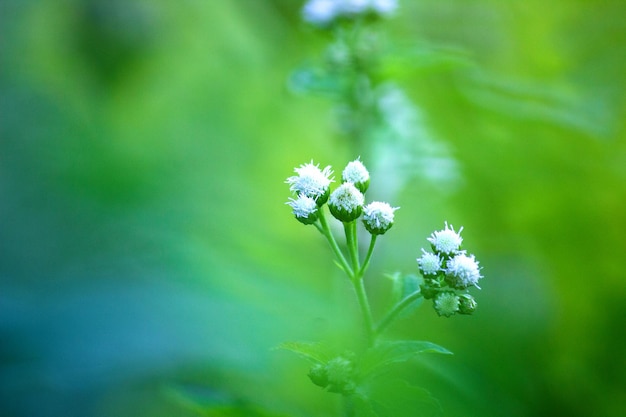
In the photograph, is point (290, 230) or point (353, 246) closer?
point (353, 246)

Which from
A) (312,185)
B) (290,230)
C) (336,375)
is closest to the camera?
(336,375)

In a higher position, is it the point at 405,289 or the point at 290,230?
the point at 290,230

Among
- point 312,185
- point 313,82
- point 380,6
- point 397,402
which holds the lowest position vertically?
point 397,402

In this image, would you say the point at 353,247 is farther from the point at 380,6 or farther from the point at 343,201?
the point at 380,6

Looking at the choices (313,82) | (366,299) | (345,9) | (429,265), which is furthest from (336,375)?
(345,9)

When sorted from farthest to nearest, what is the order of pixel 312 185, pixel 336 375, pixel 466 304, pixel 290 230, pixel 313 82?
pixel 290 230, pixel 313 82, pixel 312 185, pixel 466 304, pixel 336 375

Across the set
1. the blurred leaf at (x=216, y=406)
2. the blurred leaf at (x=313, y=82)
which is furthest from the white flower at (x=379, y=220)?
the blurred leaf at (x=313, y=82)

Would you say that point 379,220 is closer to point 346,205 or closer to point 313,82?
point 346,205
